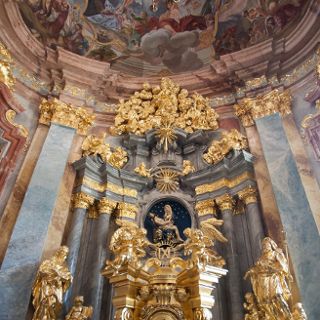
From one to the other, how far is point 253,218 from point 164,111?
14.3 feet

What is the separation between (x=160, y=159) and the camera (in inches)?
383

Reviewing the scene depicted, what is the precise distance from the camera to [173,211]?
29.1 ft

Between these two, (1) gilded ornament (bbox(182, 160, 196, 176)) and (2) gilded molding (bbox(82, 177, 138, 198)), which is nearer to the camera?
(2) gilded molding (bbox(82, 177, 138, 198))

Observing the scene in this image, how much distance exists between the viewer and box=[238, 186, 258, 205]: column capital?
26.0 ft

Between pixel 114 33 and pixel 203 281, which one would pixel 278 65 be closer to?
pixel 114 33

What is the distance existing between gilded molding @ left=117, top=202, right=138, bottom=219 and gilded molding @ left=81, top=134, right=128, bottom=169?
112 cm

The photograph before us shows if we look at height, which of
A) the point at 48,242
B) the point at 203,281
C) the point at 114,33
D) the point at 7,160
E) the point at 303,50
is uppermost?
the point at 114,33

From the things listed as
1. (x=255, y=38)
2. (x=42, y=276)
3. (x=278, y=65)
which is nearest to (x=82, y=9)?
(x=255, y=38)

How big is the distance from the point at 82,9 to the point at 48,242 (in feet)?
26.8

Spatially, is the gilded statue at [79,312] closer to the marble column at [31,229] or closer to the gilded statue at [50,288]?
the gilded statue at [50,288]

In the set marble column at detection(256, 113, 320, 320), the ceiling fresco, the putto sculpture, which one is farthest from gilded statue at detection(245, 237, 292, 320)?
the ceiling fresco

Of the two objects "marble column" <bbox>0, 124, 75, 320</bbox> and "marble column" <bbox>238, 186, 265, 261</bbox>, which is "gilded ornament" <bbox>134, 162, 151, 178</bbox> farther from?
"marble column" <bbox>238, 186, 265, 261</bbox>

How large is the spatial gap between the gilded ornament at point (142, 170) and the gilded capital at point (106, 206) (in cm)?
118

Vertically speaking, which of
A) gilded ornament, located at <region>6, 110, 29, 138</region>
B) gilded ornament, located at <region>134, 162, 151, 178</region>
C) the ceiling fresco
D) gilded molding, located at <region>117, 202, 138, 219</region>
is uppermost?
the ceiling fresco
